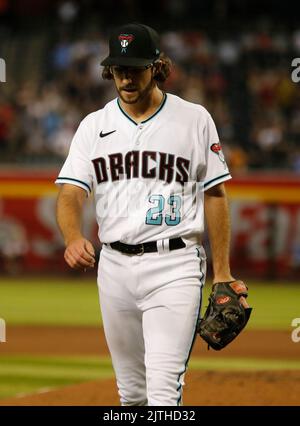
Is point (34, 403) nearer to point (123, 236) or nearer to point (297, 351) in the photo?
point (123, 236)

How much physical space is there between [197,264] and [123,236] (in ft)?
1.23

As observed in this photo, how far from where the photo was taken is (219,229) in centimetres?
467

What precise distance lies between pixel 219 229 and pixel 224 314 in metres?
0.41

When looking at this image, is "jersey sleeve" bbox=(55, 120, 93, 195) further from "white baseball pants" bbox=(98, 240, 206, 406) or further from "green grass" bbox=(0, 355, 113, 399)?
"green grass" bbox=(0, 355, 113, 399)

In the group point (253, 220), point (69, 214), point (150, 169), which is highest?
point (150, 169)

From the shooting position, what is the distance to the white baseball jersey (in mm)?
4598

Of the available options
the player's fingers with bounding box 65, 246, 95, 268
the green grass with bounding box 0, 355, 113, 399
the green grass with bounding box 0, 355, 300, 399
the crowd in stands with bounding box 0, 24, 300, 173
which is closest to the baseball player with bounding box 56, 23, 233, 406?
the player's fingers with bounding box 65, 246, 95, 268

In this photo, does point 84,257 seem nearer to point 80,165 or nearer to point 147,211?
point 147,211

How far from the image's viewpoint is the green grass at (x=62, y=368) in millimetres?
7980

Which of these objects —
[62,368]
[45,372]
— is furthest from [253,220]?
[45,372]

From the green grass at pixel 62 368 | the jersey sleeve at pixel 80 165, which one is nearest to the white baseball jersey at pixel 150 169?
the jersey sleeve at pixel 80 165

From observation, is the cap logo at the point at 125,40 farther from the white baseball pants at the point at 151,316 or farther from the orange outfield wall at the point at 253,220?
the orange outfield wall at the point at 253,220

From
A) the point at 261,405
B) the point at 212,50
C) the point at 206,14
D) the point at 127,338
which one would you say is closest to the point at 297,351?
the point at 261,405

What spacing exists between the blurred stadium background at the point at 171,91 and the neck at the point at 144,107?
272 inches
